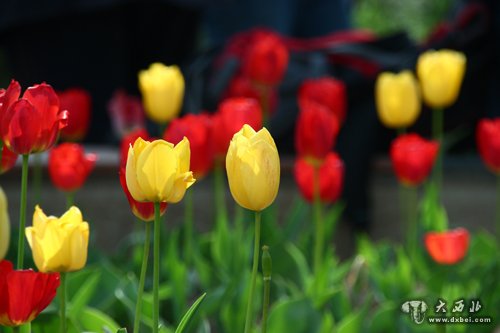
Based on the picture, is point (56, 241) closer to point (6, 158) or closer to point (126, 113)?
point (6, 158)

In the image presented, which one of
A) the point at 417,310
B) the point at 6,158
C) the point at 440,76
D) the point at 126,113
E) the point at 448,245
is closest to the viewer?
the point at 6,158

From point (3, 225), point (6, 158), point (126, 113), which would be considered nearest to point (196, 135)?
point (6, 158)

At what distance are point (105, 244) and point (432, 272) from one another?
993 millimetres

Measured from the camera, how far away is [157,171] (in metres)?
0.82

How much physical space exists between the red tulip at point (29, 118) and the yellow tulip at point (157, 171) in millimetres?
103

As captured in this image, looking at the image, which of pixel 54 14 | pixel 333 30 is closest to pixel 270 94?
pixel 54 14

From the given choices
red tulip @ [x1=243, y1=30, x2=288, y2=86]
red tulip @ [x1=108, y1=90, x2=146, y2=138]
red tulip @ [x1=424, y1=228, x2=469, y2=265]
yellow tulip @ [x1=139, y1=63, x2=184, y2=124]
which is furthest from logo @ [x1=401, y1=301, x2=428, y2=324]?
red tulip @ [x1=108, y1=90, x2=146, y2=138]

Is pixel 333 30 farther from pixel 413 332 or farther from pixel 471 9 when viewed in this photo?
pixel 413 332

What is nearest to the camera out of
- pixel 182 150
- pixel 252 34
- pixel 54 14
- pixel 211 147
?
pixel 182 150

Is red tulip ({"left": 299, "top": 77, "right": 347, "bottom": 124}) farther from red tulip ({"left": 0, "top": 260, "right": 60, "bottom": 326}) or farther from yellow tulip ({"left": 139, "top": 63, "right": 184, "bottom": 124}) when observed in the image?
red tulip ({"left": 0, "top": 260, "right": 60, "bottom": 326})

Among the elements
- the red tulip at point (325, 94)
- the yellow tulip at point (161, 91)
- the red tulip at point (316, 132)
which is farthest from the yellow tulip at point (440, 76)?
the yellow tulip at point (161, 91)

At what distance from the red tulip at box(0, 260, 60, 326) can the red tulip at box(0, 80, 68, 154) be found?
105 millimetres

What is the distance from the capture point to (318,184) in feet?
5.25

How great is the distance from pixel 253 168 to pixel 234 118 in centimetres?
60
